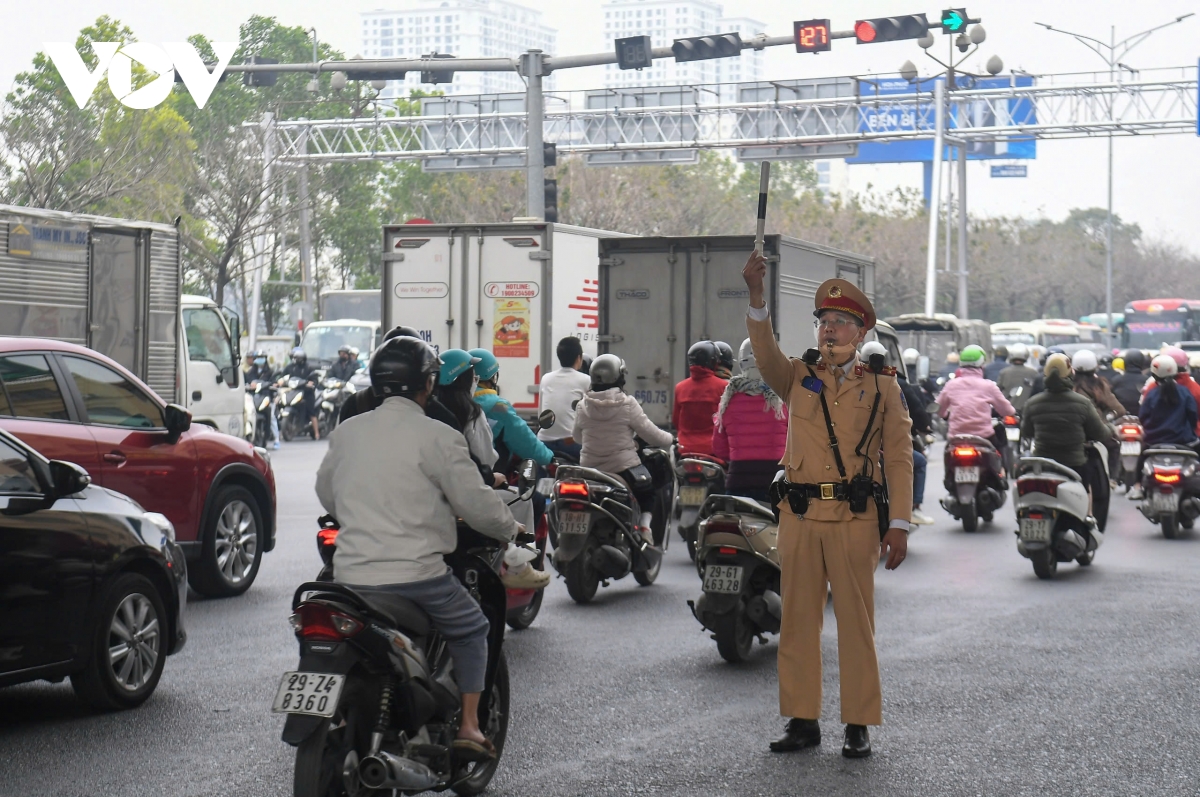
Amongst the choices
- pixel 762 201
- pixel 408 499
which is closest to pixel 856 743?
pixel 762 201

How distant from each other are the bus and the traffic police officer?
154 feet

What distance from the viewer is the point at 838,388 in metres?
6.46

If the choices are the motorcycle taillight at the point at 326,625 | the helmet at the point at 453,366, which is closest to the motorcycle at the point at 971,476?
the helmet at the point at 453,366

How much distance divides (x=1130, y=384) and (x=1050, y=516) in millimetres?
8228

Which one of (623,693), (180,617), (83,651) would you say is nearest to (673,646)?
(623,693)

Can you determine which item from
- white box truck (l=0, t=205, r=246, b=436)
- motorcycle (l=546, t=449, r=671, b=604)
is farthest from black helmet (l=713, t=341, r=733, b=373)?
white box truck (l=0, t=205, r=246, b=436)

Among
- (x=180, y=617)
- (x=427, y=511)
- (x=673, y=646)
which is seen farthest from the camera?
(x=673, y=646)

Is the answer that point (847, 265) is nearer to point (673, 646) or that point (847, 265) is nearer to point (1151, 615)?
point (1151, 615)

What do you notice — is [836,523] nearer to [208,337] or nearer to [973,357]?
[973,357]

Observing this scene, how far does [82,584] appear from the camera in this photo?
698 centimetres

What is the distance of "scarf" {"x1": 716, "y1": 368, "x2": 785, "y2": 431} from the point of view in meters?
9.28

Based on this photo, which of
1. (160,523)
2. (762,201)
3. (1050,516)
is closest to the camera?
(762,201)

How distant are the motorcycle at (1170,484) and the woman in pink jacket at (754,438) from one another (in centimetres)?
717

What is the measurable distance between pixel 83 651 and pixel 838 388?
11.2ft
